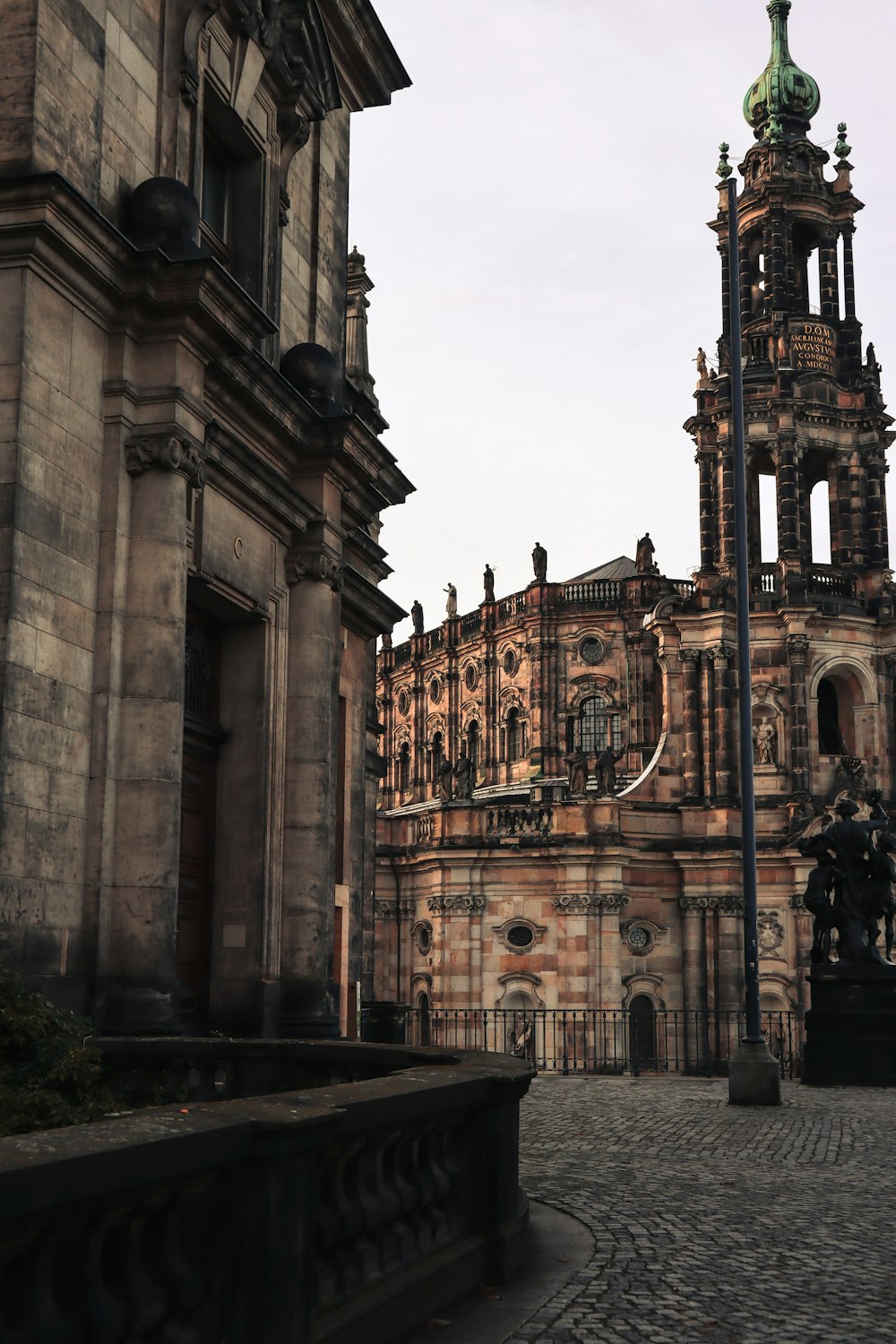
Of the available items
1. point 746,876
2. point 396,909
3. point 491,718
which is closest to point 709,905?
point 396,909

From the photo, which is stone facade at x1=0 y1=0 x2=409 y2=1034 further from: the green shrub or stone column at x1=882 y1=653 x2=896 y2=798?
stone column at x1=882 y1=653 x2=896 y2=798

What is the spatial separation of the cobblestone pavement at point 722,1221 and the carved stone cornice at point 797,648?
38.7 m

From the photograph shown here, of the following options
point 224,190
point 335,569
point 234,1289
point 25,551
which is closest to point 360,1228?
point 234,1289

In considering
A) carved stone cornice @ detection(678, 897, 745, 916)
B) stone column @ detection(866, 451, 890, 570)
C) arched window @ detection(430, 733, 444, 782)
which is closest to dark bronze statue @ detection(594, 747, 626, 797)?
carved stone cornice @ detection(678, 897, 745, 916)

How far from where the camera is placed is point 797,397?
2388 inches

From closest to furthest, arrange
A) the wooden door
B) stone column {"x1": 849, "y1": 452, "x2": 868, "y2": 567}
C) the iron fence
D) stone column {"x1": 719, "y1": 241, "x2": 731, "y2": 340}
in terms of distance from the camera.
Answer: the wooden door < the iron fence < stone column {"x1": 849, "y1": 452, "x2": 868, "y2": 567} < stone column {"x1": 719, "y1": 241, "x2": 731, "y2": 340}

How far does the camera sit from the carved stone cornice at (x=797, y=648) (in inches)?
2239

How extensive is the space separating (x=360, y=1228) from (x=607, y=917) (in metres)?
49.5

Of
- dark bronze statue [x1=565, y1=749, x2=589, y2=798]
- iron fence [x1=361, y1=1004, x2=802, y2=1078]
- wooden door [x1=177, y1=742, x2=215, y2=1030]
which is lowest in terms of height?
iron fence [x1=361, y1=1004, x2=802, y2=1078]

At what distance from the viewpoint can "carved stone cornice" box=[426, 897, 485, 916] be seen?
55.1m

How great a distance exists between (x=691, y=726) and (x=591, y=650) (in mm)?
12655

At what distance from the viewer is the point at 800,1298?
739 cm

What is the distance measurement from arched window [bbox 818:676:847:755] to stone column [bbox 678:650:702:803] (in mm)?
5884

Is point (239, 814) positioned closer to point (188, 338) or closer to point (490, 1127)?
point (188, 338)
